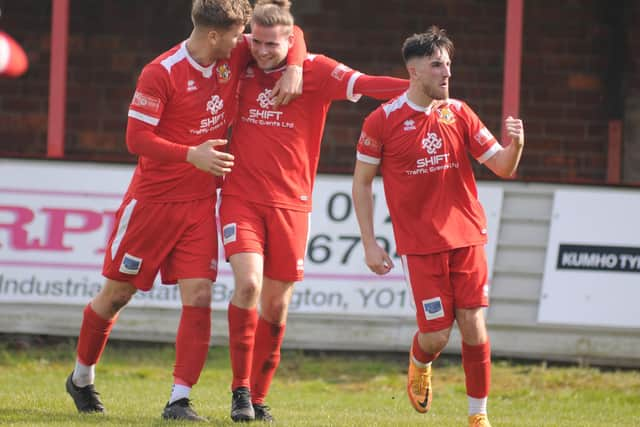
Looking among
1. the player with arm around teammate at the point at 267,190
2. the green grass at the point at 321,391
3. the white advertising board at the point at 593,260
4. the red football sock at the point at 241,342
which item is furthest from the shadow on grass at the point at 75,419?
the white advertising board at the point at 593,260

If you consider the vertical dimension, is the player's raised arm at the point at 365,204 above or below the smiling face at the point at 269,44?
below

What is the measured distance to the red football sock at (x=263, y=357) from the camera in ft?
21.4

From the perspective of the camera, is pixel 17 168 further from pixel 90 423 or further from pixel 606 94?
pixel 606 94

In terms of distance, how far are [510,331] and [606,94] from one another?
378 centimetres

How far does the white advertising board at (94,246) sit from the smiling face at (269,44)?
353 centimetres

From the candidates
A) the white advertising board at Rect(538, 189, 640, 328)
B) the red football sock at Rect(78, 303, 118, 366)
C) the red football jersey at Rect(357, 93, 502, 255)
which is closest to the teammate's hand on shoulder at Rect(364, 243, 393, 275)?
the red football jersey at Rect(357, 93, 502, 255)

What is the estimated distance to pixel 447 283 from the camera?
6145 millimetres

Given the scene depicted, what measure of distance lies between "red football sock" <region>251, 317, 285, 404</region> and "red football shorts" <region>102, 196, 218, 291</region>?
0.46m

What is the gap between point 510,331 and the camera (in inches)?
387

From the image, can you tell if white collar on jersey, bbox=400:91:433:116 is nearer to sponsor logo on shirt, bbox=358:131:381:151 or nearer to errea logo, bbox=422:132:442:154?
errea logo, bbox=422:132:442:154

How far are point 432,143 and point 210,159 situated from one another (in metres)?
1.14

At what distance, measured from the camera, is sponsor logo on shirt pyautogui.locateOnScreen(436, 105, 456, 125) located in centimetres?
625

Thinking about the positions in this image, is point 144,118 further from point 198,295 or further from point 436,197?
point 436,197

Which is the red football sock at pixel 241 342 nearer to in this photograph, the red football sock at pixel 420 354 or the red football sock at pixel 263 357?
the red football sock at pixel 263 357
